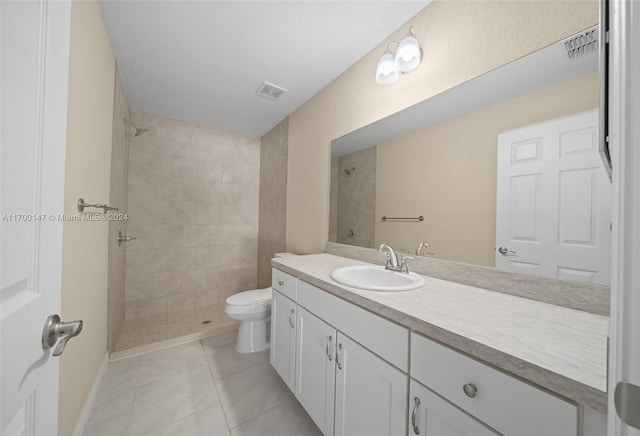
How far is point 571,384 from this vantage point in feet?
1.40

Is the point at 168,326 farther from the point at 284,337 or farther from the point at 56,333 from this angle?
the point at 56,333

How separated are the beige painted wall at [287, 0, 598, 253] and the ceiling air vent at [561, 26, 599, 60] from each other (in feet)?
0.09

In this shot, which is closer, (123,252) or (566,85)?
(566,85)

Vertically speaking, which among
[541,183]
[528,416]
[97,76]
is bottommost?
[528,416]

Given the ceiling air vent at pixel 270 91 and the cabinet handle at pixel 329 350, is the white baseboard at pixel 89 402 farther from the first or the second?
the ceiling air vent at pixel 270 91

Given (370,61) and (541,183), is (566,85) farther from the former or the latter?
(370,61)

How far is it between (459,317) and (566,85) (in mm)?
906

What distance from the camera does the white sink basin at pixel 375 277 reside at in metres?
1.03

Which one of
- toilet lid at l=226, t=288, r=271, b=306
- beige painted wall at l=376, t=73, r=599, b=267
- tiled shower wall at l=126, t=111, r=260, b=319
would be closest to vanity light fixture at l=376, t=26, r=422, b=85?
beige painted wall at l=376, t=73, r=599, b=267

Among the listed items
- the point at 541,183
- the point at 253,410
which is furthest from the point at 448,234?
the point at 253,410

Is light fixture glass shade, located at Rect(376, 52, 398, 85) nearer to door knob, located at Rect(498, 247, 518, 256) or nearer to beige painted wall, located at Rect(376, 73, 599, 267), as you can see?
beige painted wall, located at Rect(376, 73, 599, 267)

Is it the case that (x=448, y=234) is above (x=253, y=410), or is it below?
above

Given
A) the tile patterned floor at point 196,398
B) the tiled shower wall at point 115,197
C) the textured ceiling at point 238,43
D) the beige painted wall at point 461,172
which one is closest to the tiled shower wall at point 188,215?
the tiled shower wall at point 115,197

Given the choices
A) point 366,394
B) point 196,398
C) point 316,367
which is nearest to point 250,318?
point 196,398
